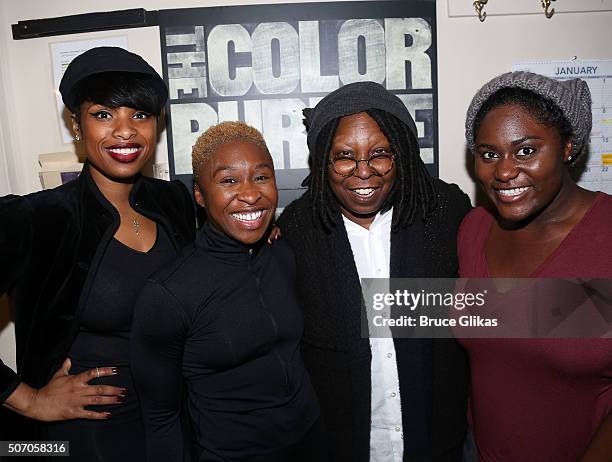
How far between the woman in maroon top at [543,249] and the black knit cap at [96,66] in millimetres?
Result: 1039

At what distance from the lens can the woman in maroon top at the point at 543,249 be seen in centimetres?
122

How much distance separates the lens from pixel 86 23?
208 cm

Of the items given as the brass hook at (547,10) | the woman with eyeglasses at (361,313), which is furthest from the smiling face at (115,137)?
the brass hook at (547,10)

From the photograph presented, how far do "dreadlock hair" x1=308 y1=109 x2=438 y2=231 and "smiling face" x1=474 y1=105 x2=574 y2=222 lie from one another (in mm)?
250

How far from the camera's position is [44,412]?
1474 millimetres

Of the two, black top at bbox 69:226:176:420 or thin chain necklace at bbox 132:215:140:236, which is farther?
thin chain necklace at bbox 132:215:140:236

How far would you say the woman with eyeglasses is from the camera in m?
1.56

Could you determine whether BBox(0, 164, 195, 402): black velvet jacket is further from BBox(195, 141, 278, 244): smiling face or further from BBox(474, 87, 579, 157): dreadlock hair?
BBox(474, 87, 579, 157): dreadlock hair

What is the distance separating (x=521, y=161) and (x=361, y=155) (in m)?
0.45

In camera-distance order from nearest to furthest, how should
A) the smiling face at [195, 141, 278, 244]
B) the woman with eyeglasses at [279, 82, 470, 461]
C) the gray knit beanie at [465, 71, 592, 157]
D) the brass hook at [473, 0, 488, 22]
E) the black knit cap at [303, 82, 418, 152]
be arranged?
the gray knit beanie at [465, 71, 592, 157]
the smiling face at [195, 141, 278, 244]
the black knit cap at [303, 82, 418, 152]
the woman with eyeglasses at [279, 82, 470, 461]
the brass hook at [473, 0, 488, 22]

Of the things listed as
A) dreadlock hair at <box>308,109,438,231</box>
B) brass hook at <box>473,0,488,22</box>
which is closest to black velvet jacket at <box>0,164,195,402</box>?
dreadlock hair at <box>308,109,438,231</box>

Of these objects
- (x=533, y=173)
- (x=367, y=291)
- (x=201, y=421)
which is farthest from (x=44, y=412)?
(x=533, y=173)

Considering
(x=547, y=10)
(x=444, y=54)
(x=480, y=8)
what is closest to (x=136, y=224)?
(x=444, y=54)

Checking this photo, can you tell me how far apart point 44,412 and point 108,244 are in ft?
1.86
